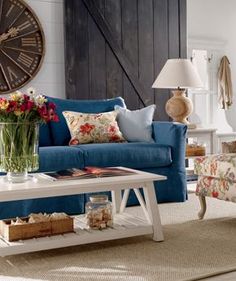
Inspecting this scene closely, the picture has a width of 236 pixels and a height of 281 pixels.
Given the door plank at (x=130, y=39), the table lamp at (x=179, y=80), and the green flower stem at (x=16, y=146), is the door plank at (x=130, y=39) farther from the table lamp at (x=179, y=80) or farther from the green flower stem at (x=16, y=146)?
the green flower stem at (x=16, y=146)

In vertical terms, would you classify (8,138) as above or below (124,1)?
below

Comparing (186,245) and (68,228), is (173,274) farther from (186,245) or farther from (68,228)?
(68,228)

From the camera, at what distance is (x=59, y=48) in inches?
192

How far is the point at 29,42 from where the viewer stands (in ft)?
15.3

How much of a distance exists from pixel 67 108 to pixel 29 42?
0.97 metres

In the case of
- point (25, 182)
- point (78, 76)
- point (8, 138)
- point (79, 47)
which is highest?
point (79, 47)

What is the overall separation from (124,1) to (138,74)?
2.60ft

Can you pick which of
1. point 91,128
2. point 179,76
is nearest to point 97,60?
point 179,76

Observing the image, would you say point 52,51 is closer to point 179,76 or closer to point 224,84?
point 179,76

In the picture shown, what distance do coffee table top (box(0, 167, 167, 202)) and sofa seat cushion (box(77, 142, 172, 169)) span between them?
86 cm

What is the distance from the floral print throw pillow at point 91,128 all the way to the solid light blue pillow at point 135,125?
13 centimetres

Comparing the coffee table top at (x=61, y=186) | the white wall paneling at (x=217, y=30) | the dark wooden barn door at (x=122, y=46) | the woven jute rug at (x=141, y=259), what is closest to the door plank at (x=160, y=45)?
the dark wooden barn door at (x=122, y=46)

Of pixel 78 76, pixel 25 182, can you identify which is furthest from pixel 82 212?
pixel 78 76

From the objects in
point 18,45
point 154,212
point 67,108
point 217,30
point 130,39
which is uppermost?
point 217,30
